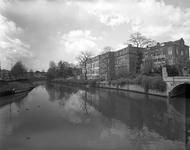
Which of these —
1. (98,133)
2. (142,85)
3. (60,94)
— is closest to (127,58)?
(142,85)

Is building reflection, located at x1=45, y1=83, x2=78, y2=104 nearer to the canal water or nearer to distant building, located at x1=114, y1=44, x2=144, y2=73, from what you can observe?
the canal water

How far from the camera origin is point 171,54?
44.6 metres

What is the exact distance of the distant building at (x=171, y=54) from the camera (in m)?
43.6

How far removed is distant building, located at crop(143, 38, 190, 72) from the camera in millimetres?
43562

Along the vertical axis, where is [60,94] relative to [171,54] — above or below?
below

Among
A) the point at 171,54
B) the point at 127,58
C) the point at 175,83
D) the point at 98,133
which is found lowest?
the point at 98,133

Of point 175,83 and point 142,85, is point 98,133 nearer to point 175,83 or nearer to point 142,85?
point 175,83

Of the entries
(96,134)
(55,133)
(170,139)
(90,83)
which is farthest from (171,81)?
(90,83)

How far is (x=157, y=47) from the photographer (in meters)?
48.9

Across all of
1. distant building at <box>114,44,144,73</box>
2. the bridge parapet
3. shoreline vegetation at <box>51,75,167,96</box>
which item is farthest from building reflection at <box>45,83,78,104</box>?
distant building at <box>114,44,144,73</box>

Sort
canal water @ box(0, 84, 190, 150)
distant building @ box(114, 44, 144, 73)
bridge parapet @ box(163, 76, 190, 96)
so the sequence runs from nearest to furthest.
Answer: canal water @ box(0, 84, 190, 150) → bridge parapet @ box(163, 76, 190, 96) → distant building @ box(114, 44, 144, 73)

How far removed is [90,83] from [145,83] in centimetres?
2910

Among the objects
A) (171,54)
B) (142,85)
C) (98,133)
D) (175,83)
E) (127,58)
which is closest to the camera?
(98,133)

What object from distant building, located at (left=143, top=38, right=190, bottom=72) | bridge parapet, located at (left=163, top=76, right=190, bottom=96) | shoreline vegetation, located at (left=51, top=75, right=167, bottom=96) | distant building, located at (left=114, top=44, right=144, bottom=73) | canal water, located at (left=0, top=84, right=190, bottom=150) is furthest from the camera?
distant building, located at (left=114, top=44, right=144, bottom=73)
